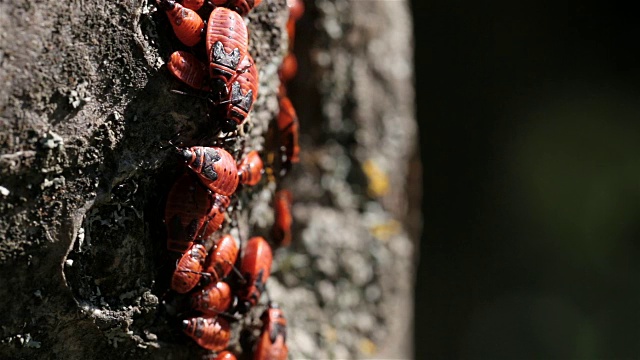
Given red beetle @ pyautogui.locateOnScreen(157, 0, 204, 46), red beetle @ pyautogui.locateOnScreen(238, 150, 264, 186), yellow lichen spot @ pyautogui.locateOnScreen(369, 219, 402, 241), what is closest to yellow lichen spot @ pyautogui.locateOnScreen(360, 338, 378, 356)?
yellow lichen spot @ pyautogui.locateOnScreen(369, 219, 402, 241)

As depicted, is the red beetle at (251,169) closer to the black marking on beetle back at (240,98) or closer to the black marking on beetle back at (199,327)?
the black marking on beetle back at (240,98)

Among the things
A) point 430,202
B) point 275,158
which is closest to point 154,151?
point 275,158

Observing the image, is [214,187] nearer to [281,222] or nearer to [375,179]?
[281,222]

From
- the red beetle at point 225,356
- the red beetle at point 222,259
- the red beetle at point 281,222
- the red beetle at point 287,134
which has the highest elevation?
the red beetle at point 287,134

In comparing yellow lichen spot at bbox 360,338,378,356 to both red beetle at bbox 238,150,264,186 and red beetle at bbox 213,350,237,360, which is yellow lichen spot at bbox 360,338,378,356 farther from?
red beetle at bbox 238,150,264,186

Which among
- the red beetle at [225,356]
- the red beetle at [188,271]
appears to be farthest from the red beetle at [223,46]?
the red beetle at [225,356]

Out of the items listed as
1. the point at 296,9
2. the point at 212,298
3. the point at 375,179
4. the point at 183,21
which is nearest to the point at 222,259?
the point at 212,298
